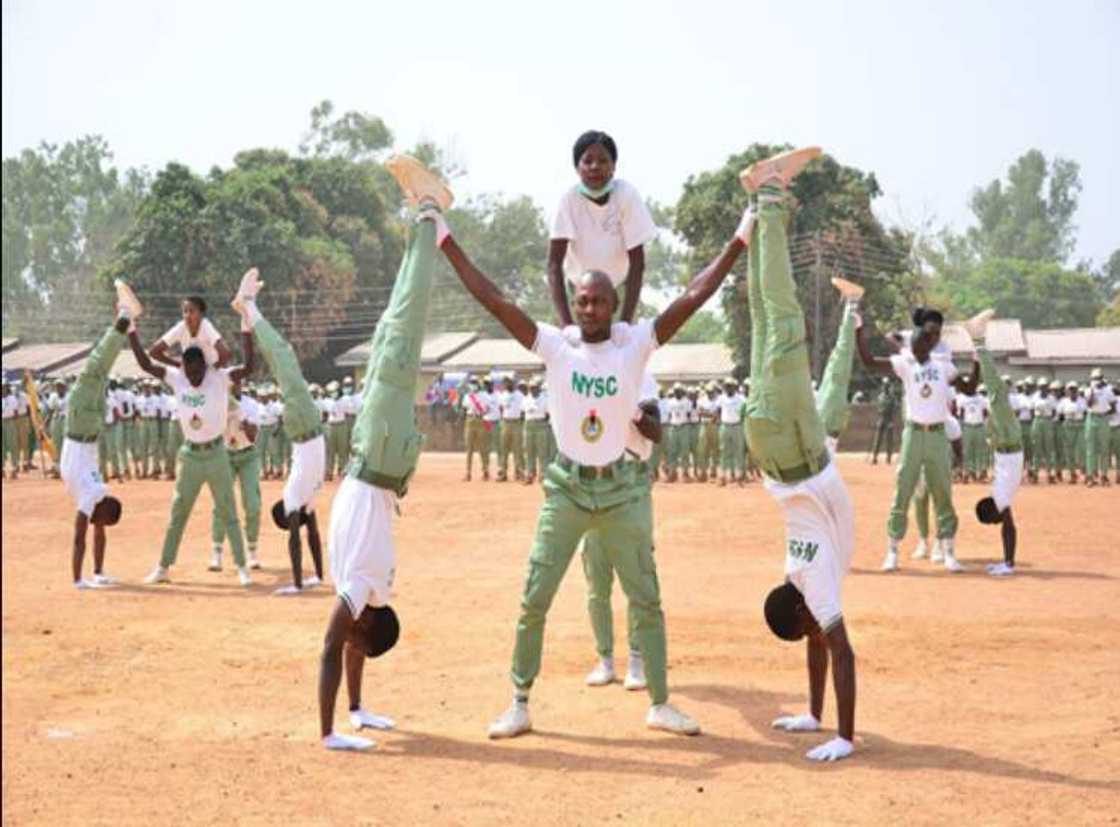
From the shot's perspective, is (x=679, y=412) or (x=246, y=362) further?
(x=679, y=412)

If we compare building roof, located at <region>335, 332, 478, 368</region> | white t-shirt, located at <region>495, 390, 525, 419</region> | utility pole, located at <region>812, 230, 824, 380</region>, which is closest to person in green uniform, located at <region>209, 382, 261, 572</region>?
white t-shirt, located at <region>495, 390, 525, 419</region>

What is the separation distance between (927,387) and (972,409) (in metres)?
15.8

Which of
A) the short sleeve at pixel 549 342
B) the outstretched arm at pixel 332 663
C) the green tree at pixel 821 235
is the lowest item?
the outstretched arm at pixel 332 663

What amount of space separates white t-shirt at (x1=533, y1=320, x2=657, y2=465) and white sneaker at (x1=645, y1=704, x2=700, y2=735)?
1505 millimetres

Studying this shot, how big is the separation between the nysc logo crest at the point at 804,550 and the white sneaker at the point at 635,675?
1.87 m

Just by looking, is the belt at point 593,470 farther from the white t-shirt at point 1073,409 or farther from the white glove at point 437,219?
the white t-shirt at point 1073,409

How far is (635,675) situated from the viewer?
877cm

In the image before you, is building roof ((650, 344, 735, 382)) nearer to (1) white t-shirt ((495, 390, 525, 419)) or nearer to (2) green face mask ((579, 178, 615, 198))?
(1) white t-shirt ((495, 390, 525, 419))

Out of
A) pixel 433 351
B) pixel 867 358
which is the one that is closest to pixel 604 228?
pixel 867 358

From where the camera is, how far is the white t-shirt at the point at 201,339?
529 inches

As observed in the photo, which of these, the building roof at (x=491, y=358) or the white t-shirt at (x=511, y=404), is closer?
the white t-shirt at (x=511, y=404)

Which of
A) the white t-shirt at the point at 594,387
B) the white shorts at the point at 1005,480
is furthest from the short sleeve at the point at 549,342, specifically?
the white shorts at the point at 1005,480

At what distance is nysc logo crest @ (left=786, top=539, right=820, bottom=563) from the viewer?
7176 mm

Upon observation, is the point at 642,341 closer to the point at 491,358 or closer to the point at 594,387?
the point at 594,387
